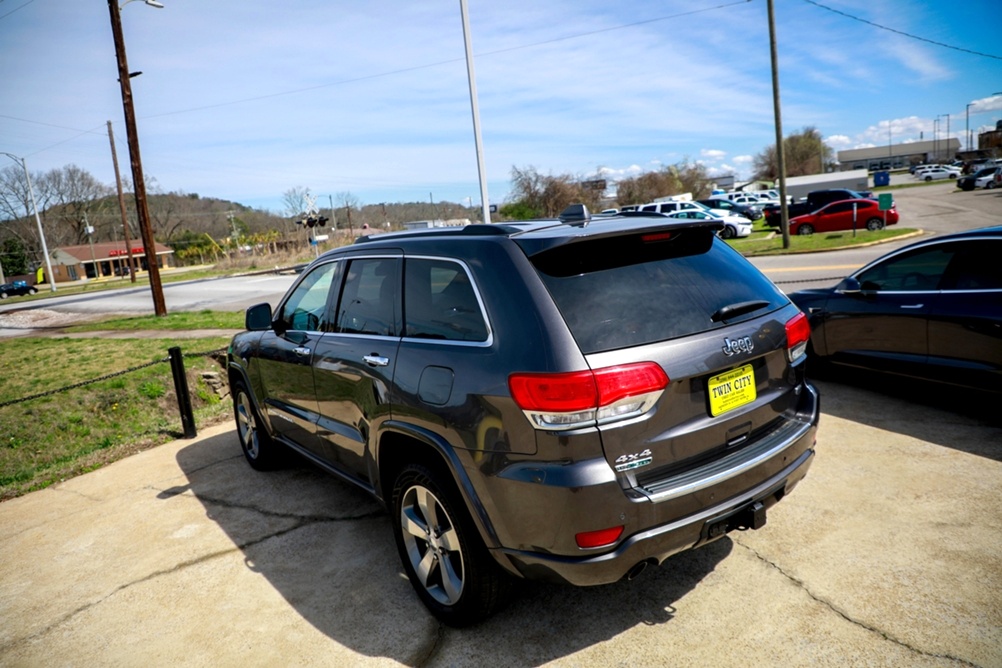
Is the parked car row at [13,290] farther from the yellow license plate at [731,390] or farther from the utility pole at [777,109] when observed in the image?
the yellow license plate at [731,390]

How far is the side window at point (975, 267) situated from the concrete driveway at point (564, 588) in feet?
3.60

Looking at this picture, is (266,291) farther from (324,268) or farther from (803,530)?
(803,530)

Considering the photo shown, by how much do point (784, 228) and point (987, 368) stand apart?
19951 mm

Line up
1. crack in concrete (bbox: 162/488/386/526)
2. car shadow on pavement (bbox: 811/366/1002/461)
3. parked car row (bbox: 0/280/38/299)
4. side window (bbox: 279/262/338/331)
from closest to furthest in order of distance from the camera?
side window (bbox: 279/262/338/331)
crack in concrete (bbox: 162/488/386/526)
car shadow on pavement (bbox: 811/366/1002/461)
parked car row (bbox: 0/280/38/299)

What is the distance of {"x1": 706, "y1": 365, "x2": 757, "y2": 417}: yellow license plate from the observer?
109 inches

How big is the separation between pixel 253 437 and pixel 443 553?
126 inches

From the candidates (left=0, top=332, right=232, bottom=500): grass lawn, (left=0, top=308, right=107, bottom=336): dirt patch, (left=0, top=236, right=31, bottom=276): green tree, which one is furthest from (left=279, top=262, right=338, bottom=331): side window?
(left=0, top=236, right=31, bottom=276): green tree

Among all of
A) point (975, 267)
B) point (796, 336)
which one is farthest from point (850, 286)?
point (796, 336)

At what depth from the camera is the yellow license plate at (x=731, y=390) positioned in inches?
109

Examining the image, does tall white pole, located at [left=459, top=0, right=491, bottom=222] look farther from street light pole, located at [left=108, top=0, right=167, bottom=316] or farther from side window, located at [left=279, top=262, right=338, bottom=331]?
side window, located at [left=279, top=262, right=338, bottom=331]

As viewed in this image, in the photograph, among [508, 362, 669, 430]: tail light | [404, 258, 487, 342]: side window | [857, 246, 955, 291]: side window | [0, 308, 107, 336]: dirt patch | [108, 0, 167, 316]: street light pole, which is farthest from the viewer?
[0, 308, 107, 336]: dirt patch

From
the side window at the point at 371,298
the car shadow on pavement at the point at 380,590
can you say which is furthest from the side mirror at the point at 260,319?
the car shadow on pavement at the point at 380,590

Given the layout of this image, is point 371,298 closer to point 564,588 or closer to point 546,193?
point 564,588

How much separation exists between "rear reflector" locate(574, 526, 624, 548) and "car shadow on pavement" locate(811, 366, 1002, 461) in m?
3.51
